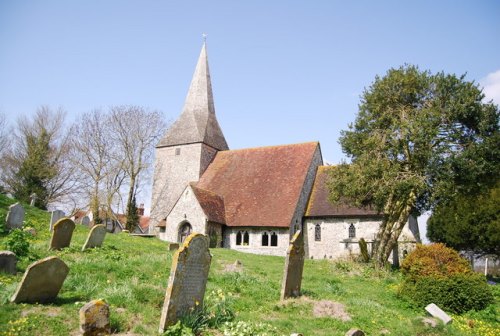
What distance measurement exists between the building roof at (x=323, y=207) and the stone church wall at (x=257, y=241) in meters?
2.92

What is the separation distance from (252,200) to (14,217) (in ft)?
50.2

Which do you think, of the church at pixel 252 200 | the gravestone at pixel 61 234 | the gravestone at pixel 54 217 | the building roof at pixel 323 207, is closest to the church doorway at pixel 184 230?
the church at pixel 252 200

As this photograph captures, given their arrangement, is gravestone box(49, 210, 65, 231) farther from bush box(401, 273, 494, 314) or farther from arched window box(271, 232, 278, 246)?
bush box(401, 273, 494, 314)

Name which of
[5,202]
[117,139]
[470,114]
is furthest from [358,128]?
[117,139]

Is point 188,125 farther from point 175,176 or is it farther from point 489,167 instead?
point 489,167

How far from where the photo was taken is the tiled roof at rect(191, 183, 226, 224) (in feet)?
83.2

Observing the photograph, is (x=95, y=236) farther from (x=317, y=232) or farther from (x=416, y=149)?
(x=317, y=232)

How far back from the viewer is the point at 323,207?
26484 millimetres

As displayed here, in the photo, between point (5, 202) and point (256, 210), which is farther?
point (256, 210)

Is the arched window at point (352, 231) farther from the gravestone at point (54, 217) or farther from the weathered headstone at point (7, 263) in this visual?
the weathered headstone at point (7, 263)

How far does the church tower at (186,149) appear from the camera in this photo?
3241 centimetres

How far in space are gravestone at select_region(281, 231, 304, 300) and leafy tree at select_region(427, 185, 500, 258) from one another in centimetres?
1936

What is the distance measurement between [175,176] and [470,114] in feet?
75.4

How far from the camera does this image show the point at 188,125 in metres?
34.2
